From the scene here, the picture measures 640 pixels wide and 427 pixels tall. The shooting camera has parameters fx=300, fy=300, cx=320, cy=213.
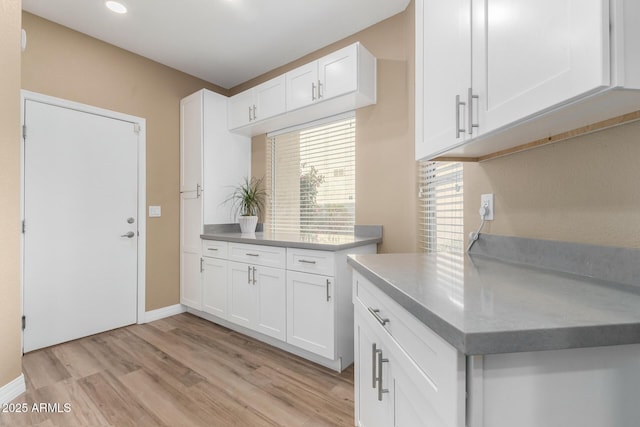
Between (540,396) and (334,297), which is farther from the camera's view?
(334,297)

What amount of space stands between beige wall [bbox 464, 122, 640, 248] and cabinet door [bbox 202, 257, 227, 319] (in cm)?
226

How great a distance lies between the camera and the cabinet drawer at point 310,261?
2.04m

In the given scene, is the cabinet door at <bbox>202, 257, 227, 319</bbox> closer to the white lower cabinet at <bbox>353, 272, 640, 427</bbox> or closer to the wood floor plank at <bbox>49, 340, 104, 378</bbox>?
the wood floor plank at <bbox>49, 340, 104, 378</bbox>

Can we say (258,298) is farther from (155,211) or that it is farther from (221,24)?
(221,24)

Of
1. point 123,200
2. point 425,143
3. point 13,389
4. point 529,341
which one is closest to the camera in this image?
point 529,341

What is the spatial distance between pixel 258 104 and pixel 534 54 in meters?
2.55

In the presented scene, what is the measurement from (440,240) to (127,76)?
10.4 feet

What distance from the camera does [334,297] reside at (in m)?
2.01

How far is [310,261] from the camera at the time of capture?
6.96ft

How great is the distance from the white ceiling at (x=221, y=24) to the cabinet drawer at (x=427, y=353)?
7.46 feet

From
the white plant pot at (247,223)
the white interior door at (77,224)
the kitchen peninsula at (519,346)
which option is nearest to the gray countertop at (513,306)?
the kitchen peninsula at (519,346)

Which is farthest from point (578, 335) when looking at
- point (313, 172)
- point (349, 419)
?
point (313, 172)

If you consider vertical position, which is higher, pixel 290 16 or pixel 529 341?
pixel 290 16

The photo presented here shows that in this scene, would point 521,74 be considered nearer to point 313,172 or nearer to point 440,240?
point 440,240
